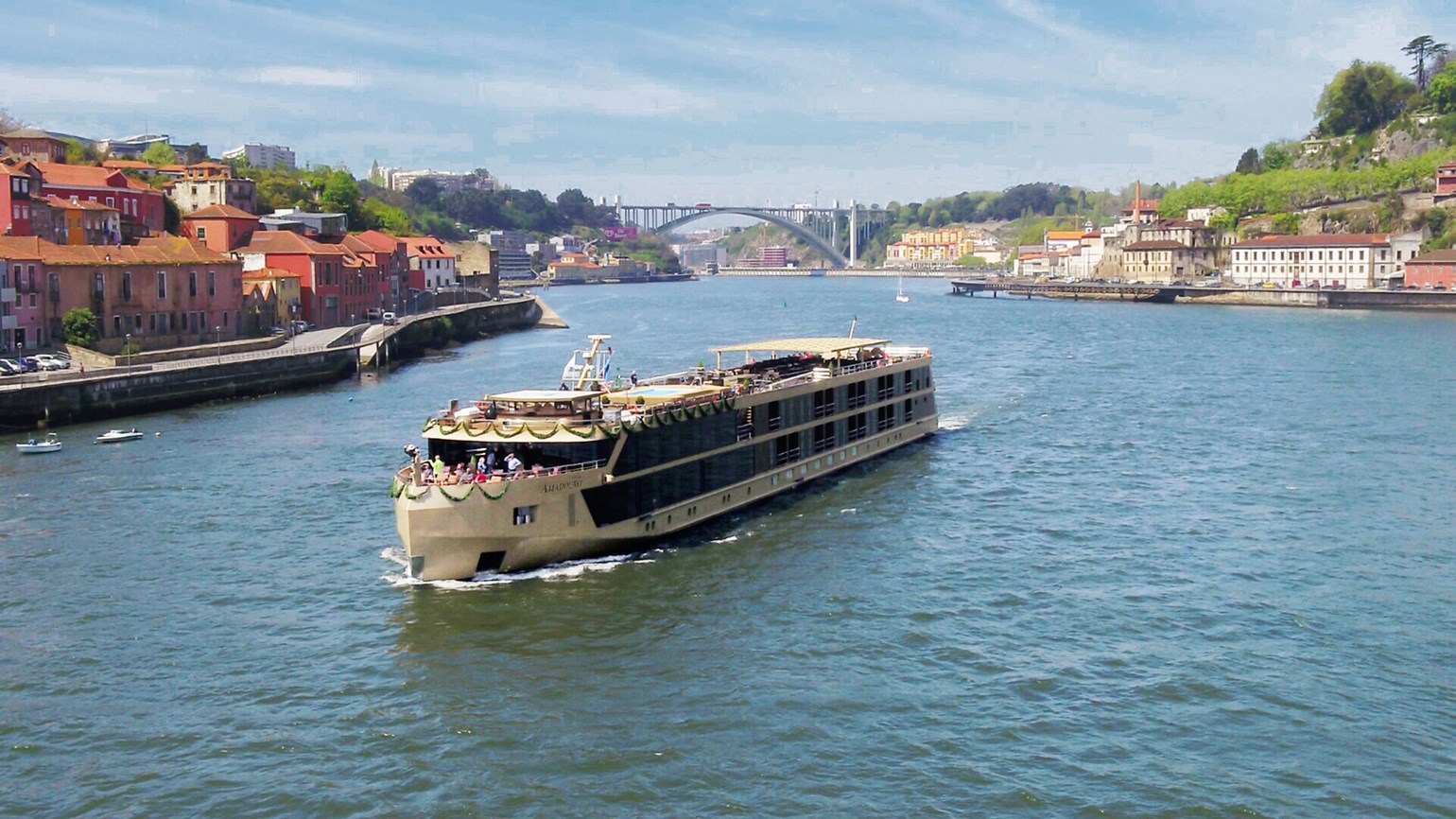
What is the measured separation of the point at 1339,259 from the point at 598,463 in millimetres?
127004

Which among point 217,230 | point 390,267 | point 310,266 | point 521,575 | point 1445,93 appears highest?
point 1445,93

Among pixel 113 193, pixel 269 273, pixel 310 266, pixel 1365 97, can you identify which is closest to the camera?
pixel 269 273

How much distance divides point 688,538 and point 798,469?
6672mm

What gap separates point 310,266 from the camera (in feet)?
262

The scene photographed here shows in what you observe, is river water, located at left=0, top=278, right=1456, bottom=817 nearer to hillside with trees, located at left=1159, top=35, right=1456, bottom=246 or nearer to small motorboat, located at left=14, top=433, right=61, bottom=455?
small motorboat, located at left=14, top=433, right=61, bottom=455

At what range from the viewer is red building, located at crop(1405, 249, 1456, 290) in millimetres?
121500

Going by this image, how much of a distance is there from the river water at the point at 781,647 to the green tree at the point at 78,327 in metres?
13.9

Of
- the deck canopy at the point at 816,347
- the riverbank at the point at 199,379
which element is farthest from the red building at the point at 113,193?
the deck canopy at the point at 816,347

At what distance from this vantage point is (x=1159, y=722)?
20594mm

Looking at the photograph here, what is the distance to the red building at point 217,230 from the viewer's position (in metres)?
82.8

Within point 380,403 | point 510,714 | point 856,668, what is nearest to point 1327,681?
point 856,668

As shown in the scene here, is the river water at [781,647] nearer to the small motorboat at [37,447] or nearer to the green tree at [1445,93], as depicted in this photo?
the small motorboat at [37,447]

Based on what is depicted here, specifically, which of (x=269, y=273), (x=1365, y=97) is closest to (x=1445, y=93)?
(x=1365, y=97)

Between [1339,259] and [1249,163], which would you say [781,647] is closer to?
[1339,259]
